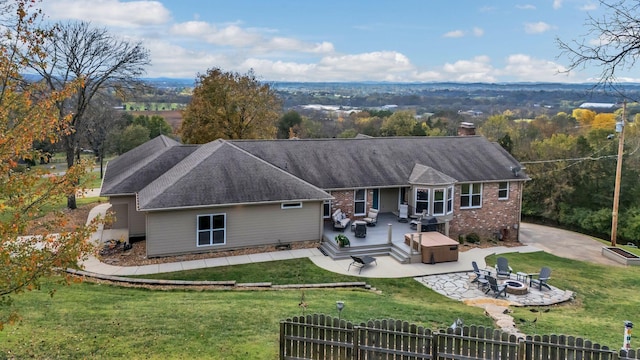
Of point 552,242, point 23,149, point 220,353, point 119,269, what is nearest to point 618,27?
point 220,353

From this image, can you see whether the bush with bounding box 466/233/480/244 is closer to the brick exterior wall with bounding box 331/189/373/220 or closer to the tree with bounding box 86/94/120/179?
the brick exterior wall with bounding box 331/189/373/220

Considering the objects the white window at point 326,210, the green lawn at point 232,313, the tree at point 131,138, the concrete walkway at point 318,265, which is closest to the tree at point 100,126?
the tree at point 131,138

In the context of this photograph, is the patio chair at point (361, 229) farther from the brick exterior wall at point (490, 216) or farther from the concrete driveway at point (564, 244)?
the concrete driveway at point (564, 244)

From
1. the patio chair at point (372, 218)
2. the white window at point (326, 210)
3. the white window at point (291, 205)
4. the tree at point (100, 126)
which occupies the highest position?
the tree at point (100, 126)

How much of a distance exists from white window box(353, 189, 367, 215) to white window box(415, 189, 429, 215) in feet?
8.59

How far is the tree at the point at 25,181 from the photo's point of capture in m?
6.60

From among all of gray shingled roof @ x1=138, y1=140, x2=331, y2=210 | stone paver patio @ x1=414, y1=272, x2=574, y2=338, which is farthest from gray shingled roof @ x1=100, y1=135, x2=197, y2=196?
stone paver patio @ x1=414, y1=272, x2=574, y2=338

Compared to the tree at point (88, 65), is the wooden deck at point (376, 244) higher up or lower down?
lower down

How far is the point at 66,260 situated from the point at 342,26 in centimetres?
5727

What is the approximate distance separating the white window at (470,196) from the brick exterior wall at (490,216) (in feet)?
0.68

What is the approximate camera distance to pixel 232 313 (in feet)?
36.9

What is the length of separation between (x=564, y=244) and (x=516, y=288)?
1153 cm

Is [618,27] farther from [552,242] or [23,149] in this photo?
[552,242]

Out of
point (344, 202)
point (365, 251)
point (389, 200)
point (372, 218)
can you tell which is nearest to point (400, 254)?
point (365, 251)
